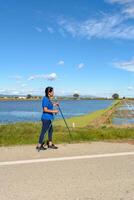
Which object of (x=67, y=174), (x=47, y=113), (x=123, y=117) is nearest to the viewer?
(x=67, y=174)

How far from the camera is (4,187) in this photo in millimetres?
5738

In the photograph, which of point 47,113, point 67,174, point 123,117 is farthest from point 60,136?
point 123,117

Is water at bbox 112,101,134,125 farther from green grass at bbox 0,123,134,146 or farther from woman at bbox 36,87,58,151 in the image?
Answer: woman at bbox 36,87,58,151

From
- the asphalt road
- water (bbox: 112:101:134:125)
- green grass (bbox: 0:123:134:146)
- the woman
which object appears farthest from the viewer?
water (bbox: 112:101:134:125)

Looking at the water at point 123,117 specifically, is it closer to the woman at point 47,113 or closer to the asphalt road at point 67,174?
the woman at point 47,113

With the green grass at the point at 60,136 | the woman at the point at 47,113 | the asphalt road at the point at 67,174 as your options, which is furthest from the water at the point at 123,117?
the asphalt road at the point at 67,174

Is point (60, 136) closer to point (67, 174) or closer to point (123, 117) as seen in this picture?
point (67, 174)

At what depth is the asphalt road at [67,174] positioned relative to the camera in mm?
5422

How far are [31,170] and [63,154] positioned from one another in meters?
1.91

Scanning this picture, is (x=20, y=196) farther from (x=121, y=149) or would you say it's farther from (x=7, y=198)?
(x=121, y=149)

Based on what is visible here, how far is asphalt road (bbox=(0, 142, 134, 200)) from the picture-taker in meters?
5.42

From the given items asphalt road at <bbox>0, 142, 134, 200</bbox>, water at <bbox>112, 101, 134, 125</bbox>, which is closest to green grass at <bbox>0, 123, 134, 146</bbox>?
asphalt road at <bbox>0, 142, 134, 200</bbox>

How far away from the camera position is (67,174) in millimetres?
6652

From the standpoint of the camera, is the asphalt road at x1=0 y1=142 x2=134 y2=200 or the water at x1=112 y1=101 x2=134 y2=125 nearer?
the asphalt road at x1=0 y1=142 x2=134 y2=200
